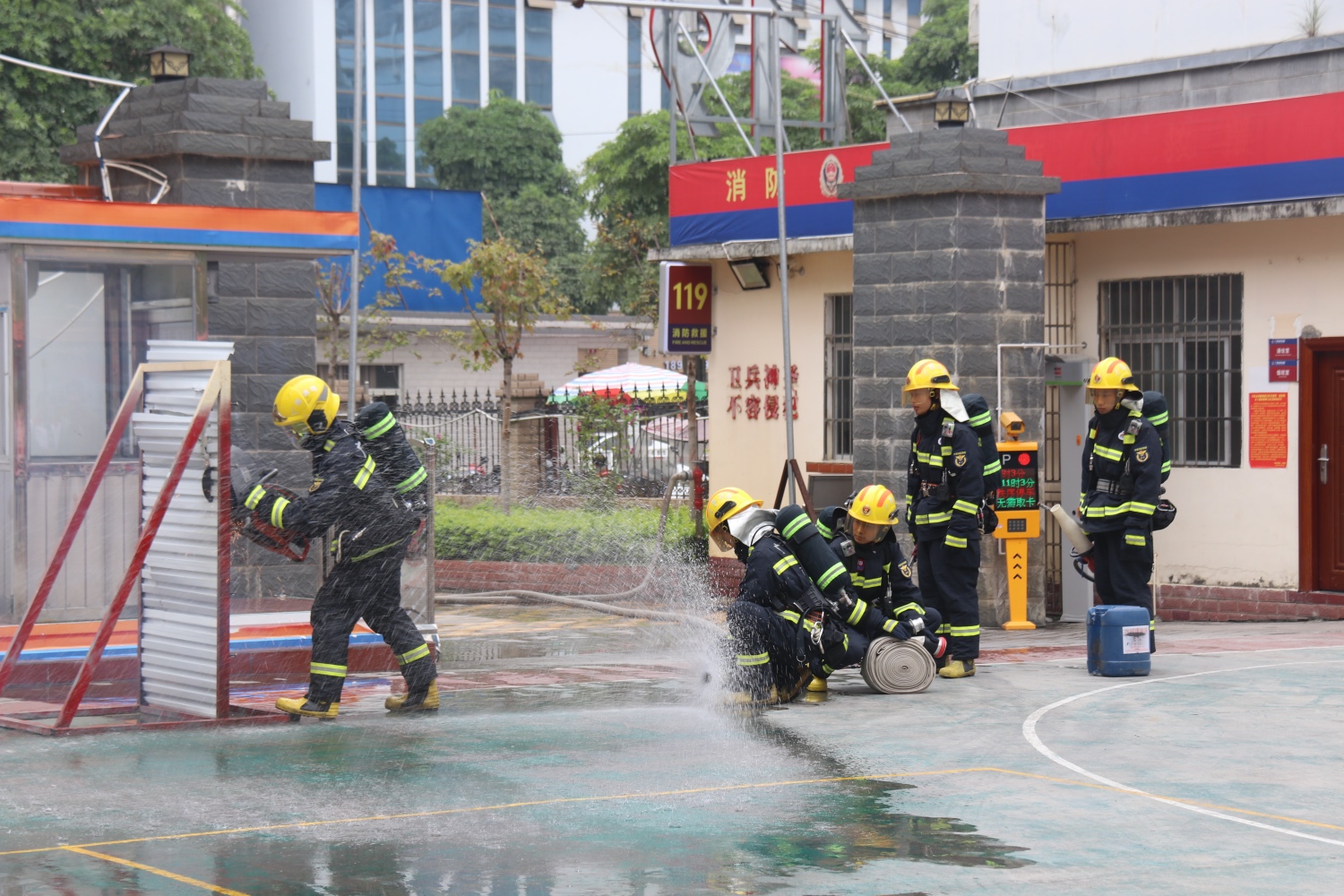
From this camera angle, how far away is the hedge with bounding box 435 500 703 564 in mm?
18312

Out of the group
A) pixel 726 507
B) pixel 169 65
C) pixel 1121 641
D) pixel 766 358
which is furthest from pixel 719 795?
pixel 766 358

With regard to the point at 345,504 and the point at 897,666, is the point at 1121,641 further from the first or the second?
the point at 345,504

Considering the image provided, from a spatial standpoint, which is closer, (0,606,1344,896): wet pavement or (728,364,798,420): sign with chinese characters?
(0,606,1344,896): wet pavement

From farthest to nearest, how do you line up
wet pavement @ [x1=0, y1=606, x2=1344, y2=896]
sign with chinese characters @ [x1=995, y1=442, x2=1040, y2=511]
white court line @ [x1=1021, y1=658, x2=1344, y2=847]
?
sign with chinese characters @ [x1=995, y1=442, x2=1040, y2=511] < white court line @ [x1=1021, y1=658, x2=1344, y2=847] < wet pavement @ [x1=0, y1=606, x2=1344, y2=896]

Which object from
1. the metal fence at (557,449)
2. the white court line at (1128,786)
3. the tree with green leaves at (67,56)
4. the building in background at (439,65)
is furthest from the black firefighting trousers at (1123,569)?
the building in background at (439,65)

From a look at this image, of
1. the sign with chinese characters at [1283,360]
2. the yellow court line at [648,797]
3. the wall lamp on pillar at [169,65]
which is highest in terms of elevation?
the wall lamp on pillar at [169,65]

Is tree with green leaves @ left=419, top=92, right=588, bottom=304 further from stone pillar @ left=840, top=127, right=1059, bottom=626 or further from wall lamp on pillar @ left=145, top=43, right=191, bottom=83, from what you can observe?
wall lamp on pillar @ left=145, top=43, right=191, bottom=83

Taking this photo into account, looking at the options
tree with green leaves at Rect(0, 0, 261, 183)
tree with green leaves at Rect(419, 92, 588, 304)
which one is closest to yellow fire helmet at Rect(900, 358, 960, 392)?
tree with green leaves at Rect(0, 0, 261, 183)

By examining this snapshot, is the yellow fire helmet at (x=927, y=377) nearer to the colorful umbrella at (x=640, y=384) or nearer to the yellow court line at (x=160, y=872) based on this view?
the yellow court line at (x=160, y=872)

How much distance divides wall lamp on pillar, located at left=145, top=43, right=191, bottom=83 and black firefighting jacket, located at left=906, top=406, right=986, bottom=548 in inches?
252

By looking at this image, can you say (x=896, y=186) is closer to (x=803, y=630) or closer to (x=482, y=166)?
(x=803, y=630)

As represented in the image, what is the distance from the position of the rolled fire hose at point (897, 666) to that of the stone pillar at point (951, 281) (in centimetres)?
419

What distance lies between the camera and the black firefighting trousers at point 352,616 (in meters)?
8.73

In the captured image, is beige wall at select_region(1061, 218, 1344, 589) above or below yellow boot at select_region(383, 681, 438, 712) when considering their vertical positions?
above
